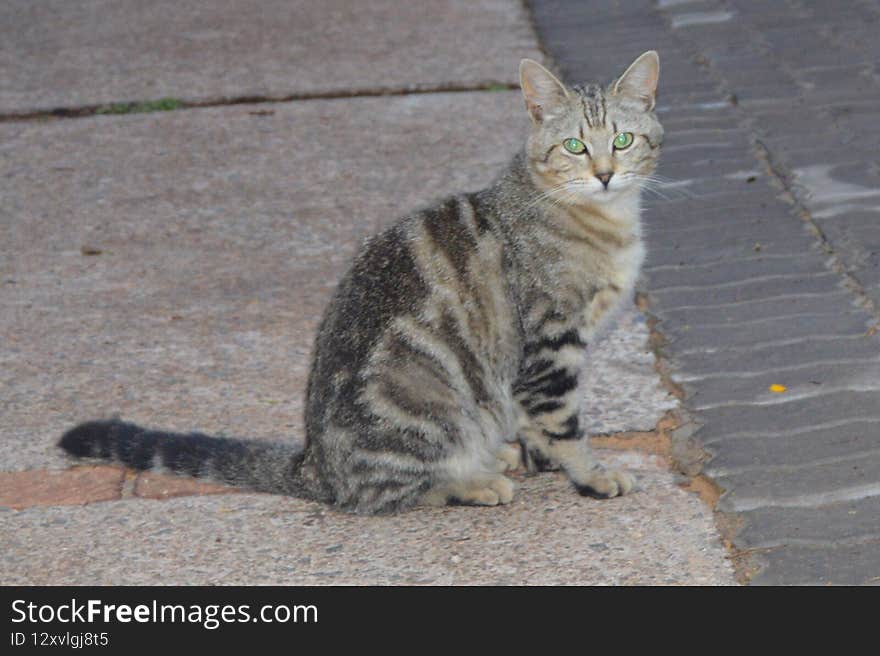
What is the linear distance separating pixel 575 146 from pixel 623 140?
0.53ft

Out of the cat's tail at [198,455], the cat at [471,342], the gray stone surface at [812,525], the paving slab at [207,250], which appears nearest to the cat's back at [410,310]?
the cat at [471,342]

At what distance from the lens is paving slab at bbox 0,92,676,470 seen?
194 inches

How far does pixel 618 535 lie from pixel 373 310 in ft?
3.33

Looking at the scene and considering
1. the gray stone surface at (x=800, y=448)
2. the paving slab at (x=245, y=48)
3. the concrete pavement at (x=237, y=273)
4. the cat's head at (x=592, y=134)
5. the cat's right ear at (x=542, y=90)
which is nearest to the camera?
the concrete pavement at (x=237, y=273)

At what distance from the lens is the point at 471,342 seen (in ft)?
14.0

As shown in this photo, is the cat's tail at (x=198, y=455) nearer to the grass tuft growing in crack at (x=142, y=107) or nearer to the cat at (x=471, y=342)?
the cat at (x=471, y=342)

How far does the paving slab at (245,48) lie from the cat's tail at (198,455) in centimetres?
397

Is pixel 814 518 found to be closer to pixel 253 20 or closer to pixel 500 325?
pixel 500 325


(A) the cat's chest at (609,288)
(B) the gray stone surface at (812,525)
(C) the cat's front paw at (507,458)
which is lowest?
(C) the cat's front paw at (507,458)

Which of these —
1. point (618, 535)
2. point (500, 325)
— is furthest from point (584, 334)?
point (618, 535)

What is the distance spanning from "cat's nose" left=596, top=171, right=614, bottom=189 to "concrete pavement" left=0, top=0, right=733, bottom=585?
84cm

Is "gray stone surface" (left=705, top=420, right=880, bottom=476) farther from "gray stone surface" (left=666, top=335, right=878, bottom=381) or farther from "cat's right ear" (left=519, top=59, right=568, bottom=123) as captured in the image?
"cat's right ear" (left=519, top=59, right=568, bottom=123)

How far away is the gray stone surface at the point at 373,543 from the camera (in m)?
3.83

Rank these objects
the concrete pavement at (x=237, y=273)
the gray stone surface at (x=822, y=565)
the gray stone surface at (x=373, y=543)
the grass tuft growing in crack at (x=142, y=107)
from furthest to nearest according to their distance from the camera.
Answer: the grass tuft growing in crack at (x=142, y=107) < the concrete pavement at (x=237, y=273) < the gray stone surface at (x=373, y=543) < the gray stone surface at (x=822, y=565)
